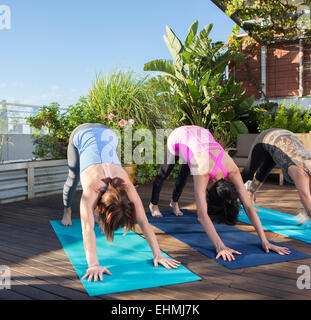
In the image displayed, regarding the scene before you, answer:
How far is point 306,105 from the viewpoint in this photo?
9852 millimetres

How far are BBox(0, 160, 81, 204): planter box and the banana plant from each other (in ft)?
10.3

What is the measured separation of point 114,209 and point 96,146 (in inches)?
25.3

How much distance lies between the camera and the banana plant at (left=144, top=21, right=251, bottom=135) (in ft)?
22.8

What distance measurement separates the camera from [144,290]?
167 cm

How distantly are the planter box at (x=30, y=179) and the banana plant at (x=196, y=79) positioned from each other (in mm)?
3142

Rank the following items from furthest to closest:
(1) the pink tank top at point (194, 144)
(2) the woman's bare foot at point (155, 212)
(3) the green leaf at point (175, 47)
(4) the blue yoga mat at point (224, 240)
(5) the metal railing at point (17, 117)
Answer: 1. (3) the green leaf at point (175, 47)
2. (5) the metal railing at point (17, 117)
3. (2) the woman's bare foot at point (155, 212)
4. (1) the pink tank top at point (194, 144)
5. (4) the blue yoga mat at point (224, 240)

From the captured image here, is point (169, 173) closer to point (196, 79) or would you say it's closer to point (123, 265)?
point (123, 265)

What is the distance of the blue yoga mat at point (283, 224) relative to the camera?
108 inches

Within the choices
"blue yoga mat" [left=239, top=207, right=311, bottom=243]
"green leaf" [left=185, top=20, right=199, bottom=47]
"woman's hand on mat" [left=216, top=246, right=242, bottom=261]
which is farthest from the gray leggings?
"green leaf" [left=185, top=20, right=199, bottom=47]

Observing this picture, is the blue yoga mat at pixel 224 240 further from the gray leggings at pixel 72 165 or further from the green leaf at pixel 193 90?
the green leaf at pixel 193 90

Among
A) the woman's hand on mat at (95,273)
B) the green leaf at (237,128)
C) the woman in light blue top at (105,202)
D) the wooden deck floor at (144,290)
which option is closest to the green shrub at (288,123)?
the green leaf at (237,128)

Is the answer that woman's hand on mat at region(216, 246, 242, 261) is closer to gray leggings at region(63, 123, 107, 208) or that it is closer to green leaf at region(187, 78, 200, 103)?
gray leggings at region(63, 123, 107, 208)

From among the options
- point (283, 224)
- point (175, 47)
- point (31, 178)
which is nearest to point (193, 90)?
point (175, 47)
